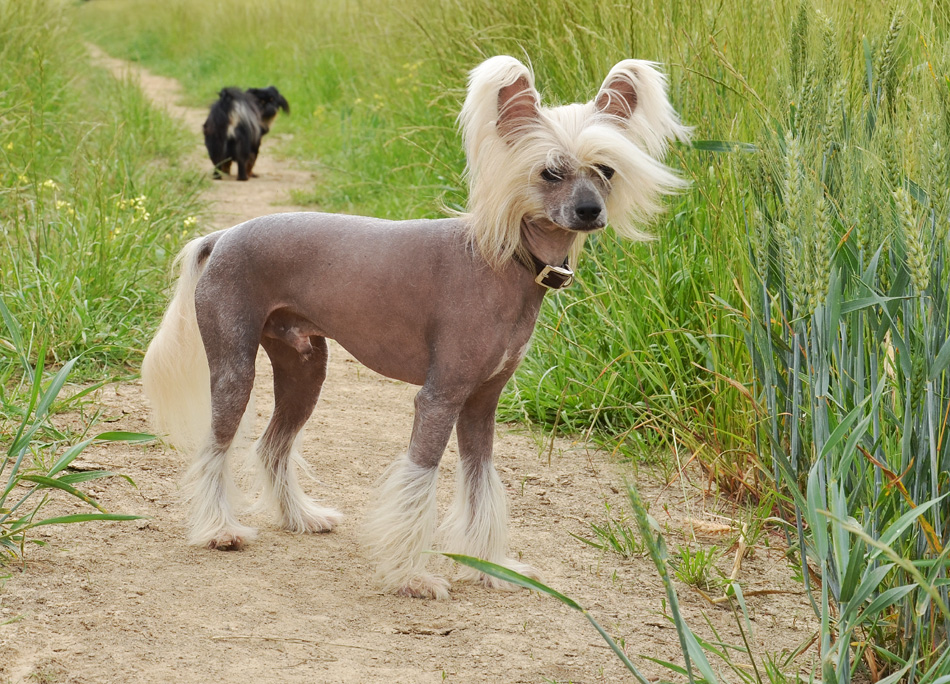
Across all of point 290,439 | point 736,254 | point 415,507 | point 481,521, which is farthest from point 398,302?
point 736,254

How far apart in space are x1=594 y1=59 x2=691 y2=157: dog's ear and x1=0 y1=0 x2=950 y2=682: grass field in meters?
0.14

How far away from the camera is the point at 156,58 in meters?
15.0

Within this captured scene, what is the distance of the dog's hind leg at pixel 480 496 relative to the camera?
264 centimetres

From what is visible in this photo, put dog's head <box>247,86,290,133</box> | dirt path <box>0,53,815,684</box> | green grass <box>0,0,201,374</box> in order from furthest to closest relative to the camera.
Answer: dog's head <box>247,86,290,133</box>, green grass <box>0,0,201,374</box>, dirt path <box>0,53,815,684</box>

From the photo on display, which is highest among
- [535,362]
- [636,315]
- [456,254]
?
[456,254]

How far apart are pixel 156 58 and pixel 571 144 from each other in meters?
14.3

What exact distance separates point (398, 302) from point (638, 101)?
2.55 ft

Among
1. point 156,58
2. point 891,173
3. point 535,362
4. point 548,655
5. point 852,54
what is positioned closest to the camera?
point 891,173

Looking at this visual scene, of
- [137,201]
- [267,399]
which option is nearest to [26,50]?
[137,201]

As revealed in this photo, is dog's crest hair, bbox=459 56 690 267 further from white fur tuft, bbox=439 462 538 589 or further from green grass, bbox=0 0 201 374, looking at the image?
green grass, bbox=0 0 201 374

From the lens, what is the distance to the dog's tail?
9.28 feet

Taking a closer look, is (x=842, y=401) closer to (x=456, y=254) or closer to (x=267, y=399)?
(x=456, y=254)

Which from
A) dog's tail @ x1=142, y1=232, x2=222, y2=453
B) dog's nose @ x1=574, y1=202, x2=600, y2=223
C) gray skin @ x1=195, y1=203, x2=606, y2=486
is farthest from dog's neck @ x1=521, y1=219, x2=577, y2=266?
dog's tail @ x1=142, y1=232, x2=222, y2=453

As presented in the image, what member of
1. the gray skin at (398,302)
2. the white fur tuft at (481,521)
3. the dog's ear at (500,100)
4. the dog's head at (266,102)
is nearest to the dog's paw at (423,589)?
the white fur tuft at (481,521)
